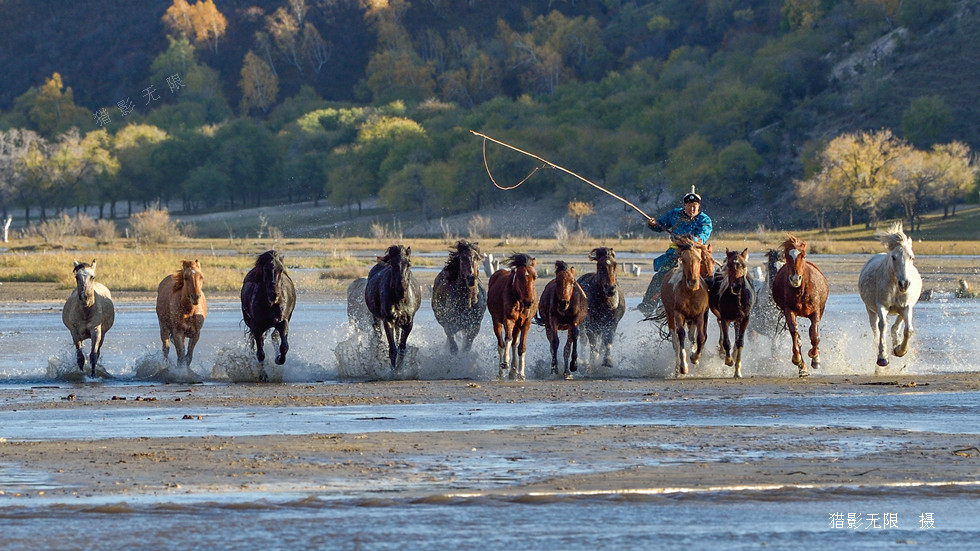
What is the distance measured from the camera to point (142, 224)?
2478 inches

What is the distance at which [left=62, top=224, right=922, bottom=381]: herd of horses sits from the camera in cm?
1697

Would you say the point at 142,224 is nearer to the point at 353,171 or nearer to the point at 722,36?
the point at 353,171

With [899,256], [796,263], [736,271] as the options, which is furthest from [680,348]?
[899,256]

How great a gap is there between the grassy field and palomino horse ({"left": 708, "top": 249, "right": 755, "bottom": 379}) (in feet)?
62.9

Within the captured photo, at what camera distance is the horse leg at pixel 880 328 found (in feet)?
56.4

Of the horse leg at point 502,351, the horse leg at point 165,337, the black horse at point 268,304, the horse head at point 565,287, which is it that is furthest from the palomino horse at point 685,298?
the horse leg at point 165,337

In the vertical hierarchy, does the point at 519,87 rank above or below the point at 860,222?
above

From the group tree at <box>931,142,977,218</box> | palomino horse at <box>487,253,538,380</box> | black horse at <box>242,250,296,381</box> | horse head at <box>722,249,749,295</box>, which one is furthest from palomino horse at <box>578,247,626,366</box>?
tree at <box>931,142,977,218</box>

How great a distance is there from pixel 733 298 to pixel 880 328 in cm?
204

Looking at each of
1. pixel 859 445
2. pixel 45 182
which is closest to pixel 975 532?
pixel 859 445

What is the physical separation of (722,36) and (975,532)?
368 ft

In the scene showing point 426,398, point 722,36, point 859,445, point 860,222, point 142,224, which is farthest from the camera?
point 722,36

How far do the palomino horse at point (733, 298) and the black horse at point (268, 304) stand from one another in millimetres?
5217

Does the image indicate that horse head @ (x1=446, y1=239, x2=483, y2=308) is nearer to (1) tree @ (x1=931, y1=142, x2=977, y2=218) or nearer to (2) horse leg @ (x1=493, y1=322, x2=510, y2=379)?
(2) horse leg @ (x1=493, y1=322, x2=510, y2=379)
